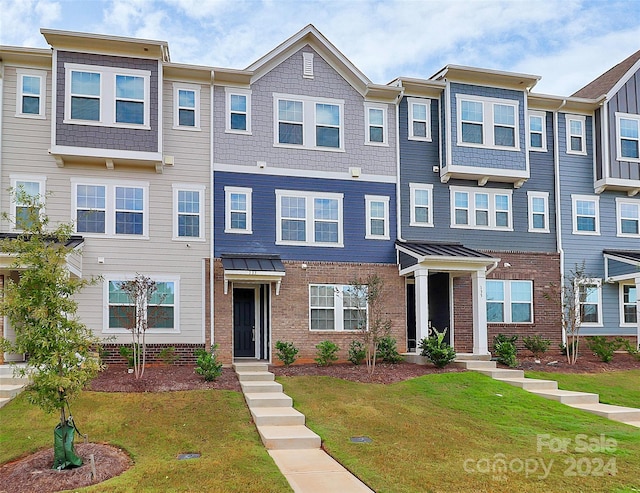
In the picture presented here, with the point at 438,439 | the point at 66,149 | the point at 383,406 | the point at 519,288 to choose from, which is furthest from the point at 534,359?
the point at 66,149

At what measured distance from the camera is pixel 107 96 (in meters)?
17.6

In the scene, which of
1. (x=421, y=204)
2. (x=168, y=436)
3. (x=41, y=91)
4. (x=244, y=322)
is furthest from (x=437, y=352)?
(x=41, y=91)

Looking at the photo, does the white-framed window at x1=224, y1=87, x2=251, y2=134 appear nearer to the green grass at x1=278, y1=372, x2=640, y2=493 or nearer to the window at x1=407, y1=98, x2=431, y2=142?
the window at x1=407, y1=98, x2=431, y2=142

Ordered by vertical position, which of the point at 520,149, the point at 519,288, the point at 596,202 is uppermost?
the point at 520,149

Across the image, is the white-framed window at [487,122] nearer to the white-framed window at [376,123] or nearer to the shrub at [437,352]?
the white-framed window at [376,123]

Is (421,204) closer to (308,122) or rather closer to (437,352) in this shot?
(308,122)

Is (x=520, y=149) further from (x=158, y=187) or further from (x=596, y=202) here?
(x=158, y=187)

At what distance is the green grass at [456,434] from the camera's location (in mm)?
8984

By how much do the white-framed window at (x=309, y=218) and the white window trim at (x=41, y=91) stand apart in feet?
21.6

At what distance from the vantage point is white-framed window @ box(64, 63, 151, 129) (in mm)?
17438

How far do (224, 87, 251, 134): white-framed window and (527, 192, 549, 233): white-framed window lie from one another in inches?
364

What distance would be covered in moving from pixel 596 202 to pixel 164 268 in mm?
14007

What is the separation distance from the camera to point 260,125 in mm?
19234

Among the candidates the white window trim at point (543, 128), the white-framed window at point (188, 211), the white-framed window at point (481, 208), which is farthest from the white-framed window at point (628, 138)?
the white-framed window at point (188, 211)
